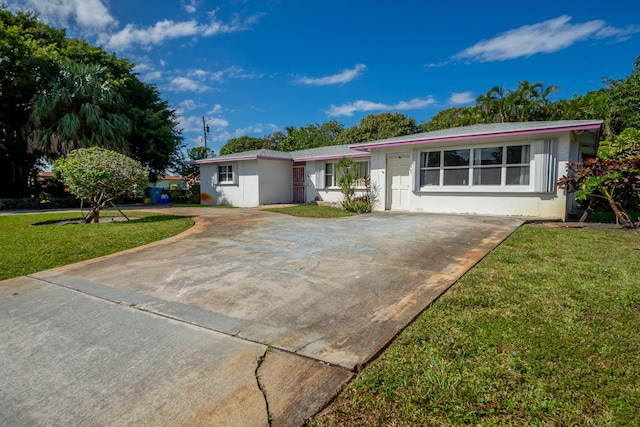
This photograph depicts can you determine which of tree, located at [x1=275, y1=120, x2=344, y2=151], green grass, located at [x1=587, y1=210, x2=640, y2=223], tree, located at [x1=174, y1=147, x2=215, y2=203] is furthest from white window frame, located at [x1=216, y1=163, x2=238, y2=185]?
tree, located at [x1=275, y1=120, x2=344, y2=151]

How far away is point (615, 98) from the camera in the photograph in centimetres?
1524

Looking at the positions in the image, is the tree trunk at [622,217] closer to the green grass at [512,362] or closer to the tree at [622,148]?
the tree at [622,148]

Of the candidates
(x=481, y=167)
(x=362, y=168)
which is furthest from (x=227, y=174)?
(x=481, y=167)

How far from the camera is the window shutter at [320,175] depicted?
16328 mm

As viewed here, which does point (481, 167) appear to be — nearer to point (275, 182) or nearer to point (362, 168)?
point (362, 168)

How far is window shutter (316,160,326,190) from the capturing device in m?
16.3

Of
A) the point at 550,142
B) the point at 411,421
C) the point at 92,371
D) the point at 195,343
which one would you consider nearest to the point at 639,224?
the point at 550,142

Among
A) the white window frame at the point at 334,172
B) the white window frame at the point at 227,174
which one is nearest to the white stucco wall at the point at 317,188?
the white window frame at the point at 334,172

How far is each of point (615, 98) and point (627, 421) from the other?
19656 millimetres

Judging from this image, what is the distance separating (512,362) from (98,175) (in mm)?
9589

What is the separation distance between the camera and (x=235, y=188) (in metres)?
17.7

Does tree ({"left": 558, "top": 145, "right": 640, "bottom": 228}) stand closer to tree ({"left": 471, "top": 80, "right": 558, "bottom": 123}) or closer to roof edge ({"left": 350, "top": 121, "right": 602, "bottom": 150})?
roof edge ({"left": 350, "top": 121, "right": 602, "bottom": 150})

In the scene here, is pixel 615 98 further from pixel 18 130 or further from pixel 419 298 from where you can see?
pixel 18 130

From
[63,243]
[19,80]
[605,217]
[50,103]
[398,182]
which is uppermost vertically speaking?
[19,80]
